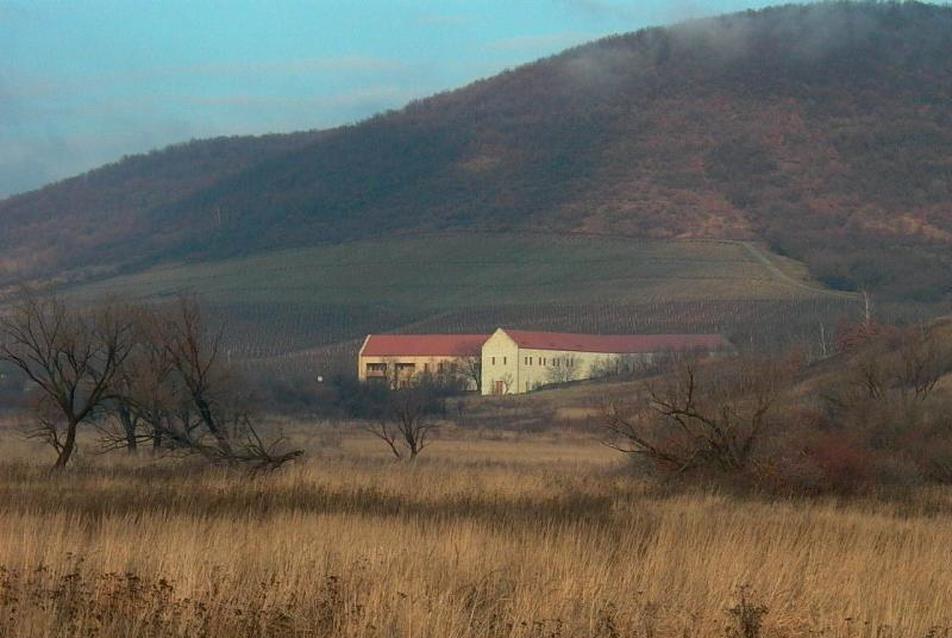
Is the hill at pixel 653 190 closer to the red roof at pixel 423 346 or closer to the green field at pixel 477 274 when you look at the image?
the green field at pixel 477 274

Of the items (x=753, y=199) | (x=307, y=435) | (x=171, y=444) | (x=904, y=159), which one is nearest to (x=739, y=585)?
(x=171, y=444)

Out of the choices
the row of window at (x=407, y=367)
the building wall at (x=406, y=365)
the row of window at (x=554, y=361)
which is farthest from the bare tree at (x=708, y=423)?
the row of window at (x=554, y=361)

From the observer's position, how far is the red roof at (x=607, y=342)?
8906 cm

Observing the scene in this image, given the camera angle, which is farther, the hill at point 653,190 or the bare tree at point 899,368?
the hill at point 653,190

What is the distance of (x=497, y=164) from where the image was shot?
18500cm

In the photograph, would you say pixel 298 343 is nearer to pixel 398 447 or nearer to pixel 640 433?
pixel 398 447

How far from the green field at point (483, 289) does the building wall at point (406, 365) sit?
4632mm

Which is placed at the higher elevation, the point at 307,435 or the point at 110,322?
the point at 110,322

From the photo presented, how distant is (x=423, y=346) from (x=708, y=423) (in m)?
68.8

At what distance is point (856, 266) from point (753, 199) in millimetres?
38601

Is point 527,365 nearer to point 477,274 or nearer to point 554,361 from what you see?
point 554,361

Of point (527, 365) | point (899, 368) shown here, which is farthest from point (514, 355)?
point (899, 368)

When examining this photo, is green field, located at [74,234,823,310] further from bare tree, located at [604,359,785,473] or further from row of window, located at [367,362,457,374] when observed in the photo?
bare tree, located at [604,359,785,473]

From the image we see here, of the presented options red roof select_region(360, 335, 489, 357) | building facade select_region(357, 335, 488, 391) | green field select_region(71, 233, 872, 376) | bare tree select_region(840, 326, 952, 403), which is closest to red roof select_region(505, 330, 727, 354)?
red roof select_region(360, 335, 489, 357)
